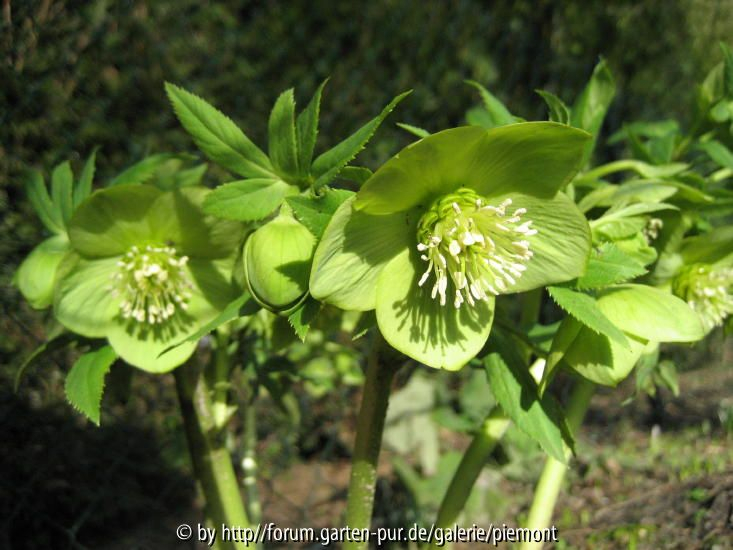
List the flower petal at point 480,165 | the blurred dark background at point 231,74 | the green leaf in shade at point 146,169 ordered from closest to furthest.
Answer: the flower petal at point 480,165
the green leaf in shade at point 146,169
the blurred dark background at point 231,74

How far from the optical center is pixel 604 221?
2.00 feet

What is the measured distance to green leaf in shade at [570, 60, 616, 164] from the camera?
0.75 m

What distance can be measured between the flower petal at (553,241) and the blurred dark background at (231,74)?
549 millimetres

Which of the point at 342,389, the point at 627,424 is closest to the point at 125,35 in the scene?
the point at 342,389

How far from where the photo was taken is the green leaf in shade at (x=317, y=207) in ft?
1.66

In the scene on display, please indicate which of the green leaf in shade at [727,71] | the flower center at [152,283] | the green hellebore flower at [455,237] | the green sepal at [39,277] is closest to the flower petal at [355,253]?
the green hellebore flower at [455,237]

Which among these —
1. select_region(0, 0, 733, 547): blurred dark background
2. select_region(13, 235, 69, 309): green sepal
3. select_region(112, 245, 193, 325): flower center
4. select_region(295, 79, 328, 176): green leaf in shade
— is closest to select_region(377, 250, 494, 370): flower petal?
select_region(295, 79, 328, 176): green leaf in shade

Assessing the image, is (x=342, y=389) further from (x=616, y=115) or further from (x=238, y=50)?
(x=616, y=115)

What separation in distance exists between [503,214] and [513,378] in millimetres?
152

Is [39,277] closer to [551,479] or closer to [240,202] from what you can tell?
[240,202]

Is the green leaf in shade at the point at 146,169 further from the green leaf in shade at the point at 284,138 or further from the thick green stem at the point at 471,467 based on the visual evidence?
the thick green stem at the point at 471,467

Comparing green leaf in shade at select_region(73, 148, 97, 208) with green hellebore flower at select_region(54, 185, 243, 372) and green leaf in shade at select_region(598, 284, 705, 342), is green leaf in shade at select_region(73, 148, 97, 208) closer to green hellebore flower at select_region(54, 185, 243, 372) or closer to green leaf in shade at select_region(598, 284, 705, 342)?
green hellebore flower at select_region(54, 185, 243, 372)

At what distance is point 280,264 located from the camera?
0.51m

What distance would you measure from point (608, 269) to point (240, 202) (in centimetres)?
30
